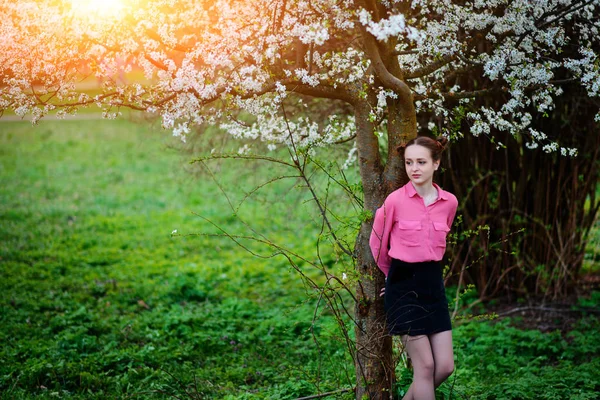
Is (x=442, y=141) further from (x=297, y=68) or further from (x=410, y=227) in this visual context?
(x=297, y=68)

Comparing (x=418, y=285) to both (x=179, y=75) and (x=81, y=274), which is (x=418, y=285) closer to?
(x=179, y=75)

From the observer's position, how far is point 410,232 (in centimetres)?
330

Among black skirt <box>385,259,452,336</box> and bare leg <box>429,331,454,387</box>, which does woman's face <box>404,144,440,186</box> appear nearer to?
black skirt <box>385,259,452,336</box>

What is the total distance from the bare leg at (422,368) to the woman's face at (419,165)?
83cm

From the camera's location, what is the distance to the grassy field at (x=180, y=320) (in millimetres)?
4402

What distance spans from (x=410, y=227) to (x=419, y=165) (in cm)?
33

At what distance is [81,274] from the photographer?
24.3 feet

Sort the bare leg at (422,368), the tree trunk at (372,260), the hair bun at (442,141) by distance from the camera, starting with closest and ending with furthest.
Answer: the bare leg at (422,368)
the hair bun at (442,141)
the tree trunk at (372,260)

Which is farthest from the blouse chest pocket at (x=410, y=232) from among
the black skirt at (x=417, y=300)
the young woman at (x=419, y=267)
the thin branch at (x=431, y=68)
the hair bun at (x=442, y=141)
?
the thin branch at (x=431, y=68)

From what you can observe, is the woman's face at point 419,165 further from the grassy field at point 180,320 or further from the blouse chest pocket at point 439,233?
the grassy field at point 180,320

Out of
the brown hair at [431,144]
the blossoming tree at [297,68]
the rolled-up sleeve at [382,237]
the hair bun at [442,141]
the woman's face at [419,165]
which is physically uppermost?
the blossoming tree at [297,68]

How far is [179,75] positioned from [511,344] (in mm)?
3617

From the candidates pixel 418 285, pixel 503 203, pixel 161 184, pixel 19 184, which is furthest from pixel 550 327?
pixel 19 184

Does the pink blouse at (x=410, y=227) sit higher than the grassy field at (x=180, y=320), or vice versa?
the pink blouse at (x=410, y=227)
